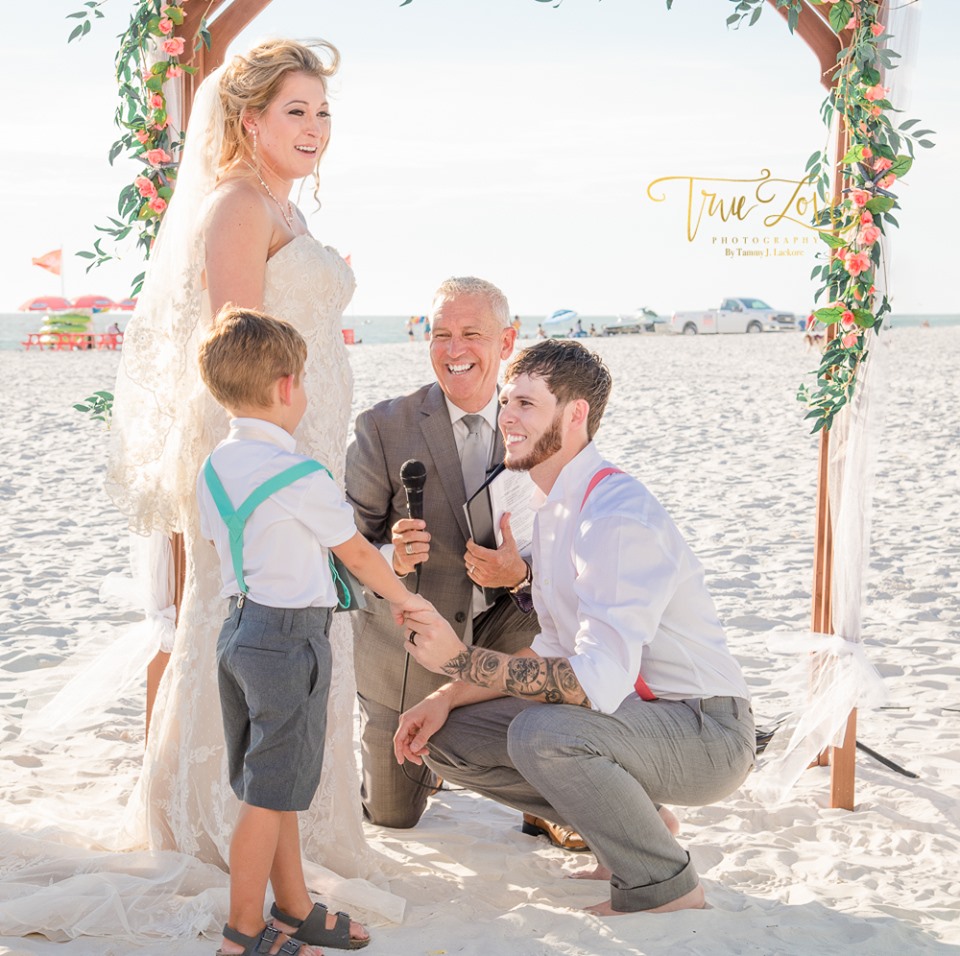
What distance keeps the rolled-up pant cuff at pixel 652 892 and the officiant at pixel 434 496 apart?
1.02 m

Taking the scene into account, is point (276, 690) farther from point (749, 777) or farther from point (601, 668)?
point (749, 777)

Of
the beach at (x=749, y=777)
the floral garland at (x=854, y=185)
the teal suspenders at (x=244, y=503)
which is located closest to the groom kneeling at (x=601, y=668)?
the beach at (x=749, y=777)

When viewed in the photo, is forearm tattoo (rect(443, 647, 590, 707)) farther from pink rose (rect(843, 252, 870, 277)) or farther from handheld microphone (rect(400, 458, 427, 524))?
pink rose (rect(843, 252, 870, 277))

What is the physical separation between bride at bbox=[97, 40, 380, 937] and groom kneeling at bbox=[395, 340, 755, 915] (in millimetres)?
449

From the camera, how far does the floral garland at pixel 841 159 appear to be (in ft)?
12.7

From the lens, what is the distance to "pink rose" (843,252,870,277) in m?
3.98

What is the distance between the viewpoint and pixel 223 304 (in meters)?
3.11

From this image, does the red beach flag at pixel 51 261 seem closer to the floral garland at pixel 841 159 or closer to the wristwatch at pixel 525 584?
the floral garland at pixel 841 159

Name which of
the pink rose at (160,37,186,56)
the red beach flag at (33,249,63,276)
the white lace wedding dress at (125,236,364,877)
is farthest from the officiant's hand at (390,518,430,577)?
the red beach flag at (33,249,63,276)

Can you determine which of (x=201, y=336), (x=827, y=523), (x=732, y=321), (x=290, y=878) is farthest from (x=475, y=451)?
(x=732, y=321)

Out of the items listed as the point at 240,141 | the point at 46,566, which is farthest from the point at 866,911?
the point at 46,566

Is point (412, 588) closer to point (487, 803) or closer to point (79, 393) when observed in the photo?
point (487, 803)

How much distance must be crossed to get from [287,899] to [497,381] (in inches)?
74.0

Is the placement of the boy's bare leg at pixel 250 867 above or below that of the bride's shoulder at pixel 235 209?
below
